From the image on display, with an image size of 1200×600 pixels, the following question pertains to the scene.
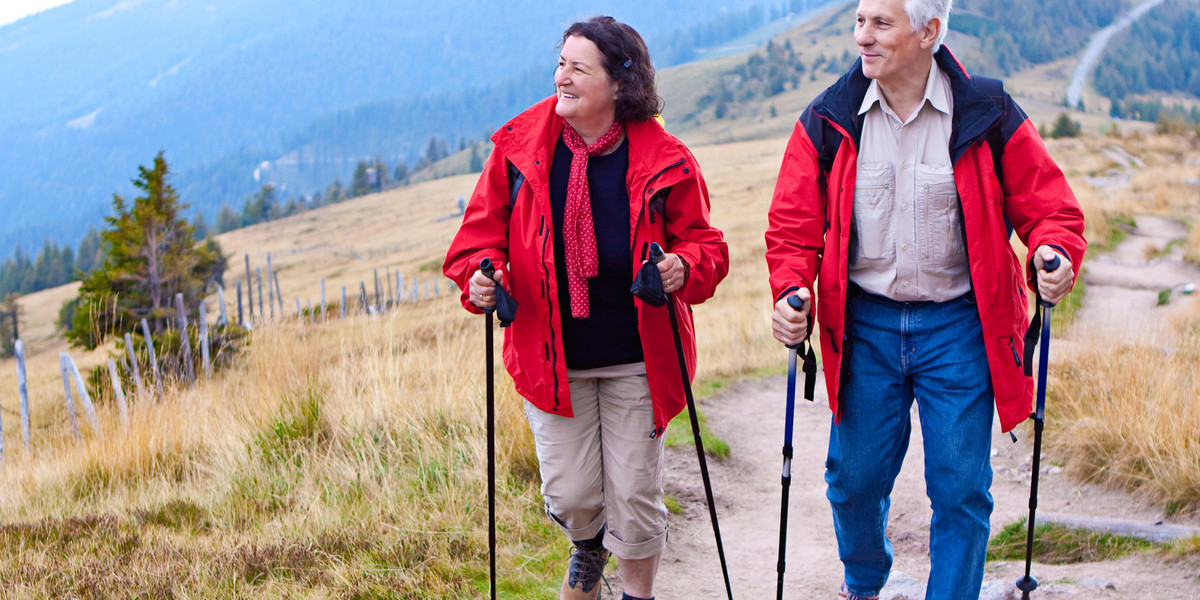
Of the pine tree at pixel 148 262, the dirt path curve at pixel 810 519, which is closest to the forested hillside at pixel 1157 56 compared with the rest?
the pine tree at pixel 148 262

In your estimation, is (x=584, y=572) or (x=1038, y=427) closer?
(x=1038, y=427)

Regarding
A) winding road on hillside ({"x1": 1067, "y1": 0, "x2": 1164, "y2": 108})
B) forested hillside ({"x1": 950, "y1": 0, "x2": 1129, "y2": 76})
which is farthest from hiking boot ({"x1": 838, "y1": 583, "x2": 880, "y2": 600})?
forested hillside ({"x1": 950, "y1": 0, "x2": 1129, "y2": 76})

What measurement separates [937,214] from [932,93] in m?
0.39

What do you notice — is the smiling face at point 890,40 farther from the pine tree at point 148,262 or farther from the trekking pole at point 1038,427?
the pine tree at point 148,262

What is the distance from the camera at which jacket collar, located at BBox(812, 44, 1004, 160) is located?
2.85 metres

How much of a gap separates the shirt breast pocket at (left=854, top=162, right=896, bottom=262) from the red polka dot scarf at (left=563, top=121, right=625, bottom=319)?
0.87 meters

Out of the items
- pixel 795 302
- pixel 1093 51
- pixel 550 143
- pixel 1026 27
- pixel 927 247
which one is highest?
pixel 1026 27

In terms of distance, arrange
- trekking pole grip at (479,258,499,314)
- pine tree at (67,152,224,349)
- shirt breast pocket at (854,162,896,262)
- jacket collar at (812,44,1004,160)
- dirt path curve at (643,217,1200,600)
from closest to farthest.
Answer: jacket collar at (812,44,1004,160) < shirt breast pocket at (854,162,896,262) < trekking pole grip at (479,258,499,314) < dirt path curve at (643,217,1200,600) < pine tree at (67,152,224,349)

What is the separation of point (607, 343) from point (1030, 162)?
1.48 m

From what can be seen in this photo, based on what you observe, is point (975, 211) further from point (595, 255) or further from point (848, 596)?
point (848, 596)

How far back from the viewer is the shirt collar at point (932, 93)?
9.66 feet

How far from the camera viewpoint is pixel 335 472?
5.00m

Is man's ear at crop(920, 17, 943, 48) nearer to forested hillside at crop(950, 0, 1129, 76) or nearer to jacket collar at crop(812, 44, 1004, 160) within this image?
jacket collar at crop(812, 44, 1004, 160)

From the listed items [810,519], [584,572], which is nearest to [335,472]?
[584,572]
